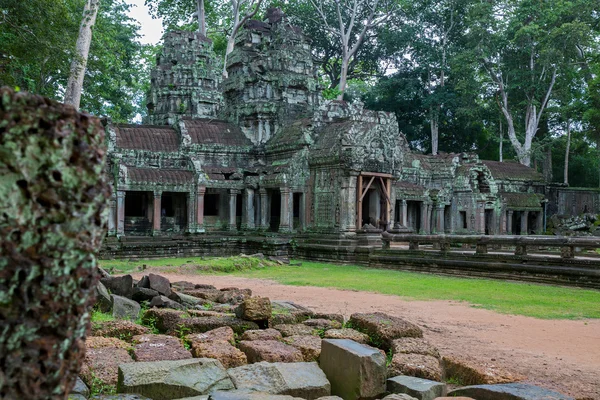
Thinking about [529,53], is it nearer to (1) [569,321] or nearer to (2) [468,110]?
(2) [468,110]

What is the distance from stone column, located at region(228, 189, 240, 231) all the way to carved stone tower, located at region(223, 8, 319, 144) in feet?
9.12

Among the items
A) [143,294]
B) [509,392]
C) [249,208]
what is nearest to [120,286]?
[143,294]

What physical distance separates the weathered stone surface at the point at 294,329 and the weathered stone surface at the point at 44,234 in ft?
15.5

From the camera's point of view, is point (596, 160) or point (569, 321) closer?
point (569, 321)

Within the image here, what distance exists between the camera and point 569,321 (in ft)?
30.8

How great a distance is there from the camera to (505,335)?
8.13 meters

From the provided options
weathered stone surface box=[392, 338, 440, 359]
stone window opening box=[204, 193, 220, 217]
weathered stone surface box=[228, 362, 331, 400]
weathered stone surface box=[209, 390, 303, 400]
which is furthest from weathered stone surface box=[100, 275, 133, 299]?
stone window opening box=[204, 193, 220, 217]

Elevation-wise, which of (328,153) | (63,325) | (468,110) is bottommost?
(63,325)

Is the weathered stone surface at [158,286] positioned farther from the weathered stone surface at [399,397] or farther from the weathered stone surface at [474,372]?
the weathered stone surface at [399,397]

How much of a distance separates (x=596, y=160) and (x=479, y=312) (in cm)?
4173

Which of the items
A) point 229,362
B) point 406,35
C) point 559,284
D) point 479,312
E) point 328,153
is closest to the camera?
point 229,362

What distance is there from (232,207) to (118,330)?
19.6 metres

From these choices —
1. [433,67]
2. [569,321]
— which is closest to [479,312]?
[569,321]

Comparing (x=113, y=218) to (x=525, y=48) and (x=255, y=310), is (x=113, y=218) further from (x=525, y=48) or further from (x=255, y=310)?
(x=525, y=48)
